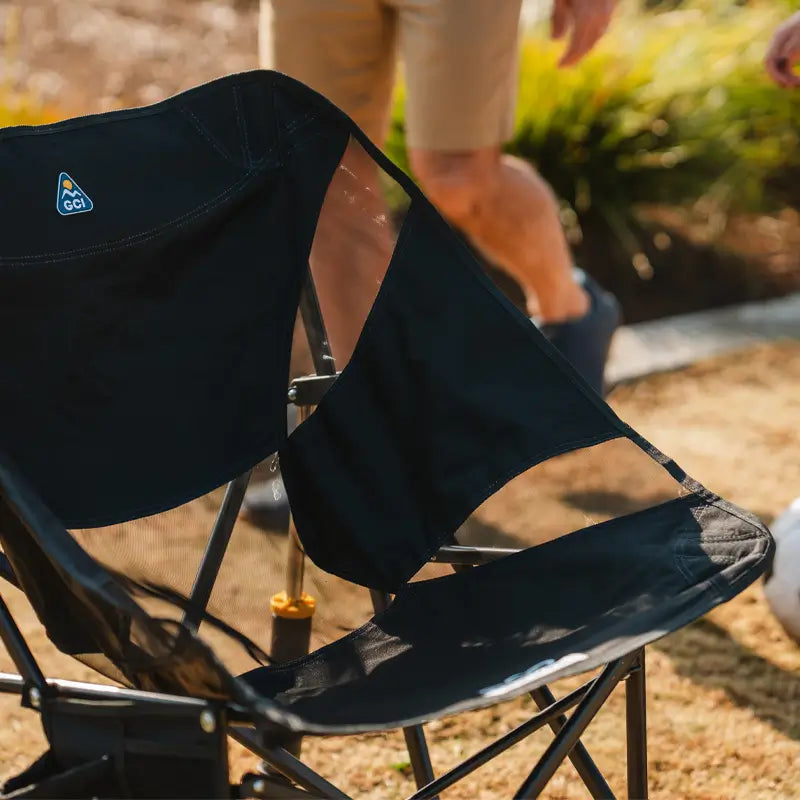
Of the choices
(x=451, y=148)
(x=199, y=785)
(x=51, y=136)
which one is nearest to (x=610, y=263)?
(x=451, y=148)

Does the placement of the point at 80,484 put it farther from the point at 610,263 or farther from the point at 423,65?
the point at 610,263

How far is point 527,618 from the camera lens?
4.93ft

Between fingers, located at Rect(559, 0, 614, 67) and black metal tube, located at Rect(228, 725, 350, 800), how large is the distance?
1.73m

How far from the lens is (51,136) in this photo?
5.26 ft

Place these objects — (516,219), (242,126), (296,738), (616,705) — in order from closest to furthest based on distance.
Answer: (296,738) < (242,126) < (616,705) < (516,219)

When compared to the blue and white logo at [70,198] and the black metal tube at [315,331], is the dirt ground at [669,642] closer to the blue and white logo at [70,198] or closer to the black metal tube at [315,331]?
the black metal tube at [315,331]

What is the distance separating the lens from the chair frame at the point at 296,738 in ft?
3.82

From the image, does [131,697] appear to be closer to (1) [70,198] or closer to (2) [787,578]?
(1) [70,198]

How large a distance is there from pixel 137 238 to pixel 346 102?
86 cm

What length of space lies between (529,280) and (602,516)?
1272 millimetres

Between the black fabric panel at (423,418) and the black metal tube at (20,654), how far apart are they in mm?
541

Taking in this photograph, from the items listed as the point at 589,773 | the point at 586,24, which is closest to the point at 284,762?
the point at 589,773

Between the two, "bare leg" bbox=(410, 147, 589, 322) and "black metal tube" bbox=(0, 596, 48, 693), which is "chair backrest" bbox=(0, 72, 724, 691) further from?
"bare leg" bbox=(410, 147, 589, 322)

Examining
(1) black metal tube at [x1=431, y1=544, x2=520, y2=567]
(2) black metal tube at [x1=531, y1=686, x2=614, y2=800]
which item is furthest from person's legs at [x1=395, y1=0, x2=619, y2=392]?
(2) black metal tube at [x1=531, y1=686, x2=614, y2=800]
